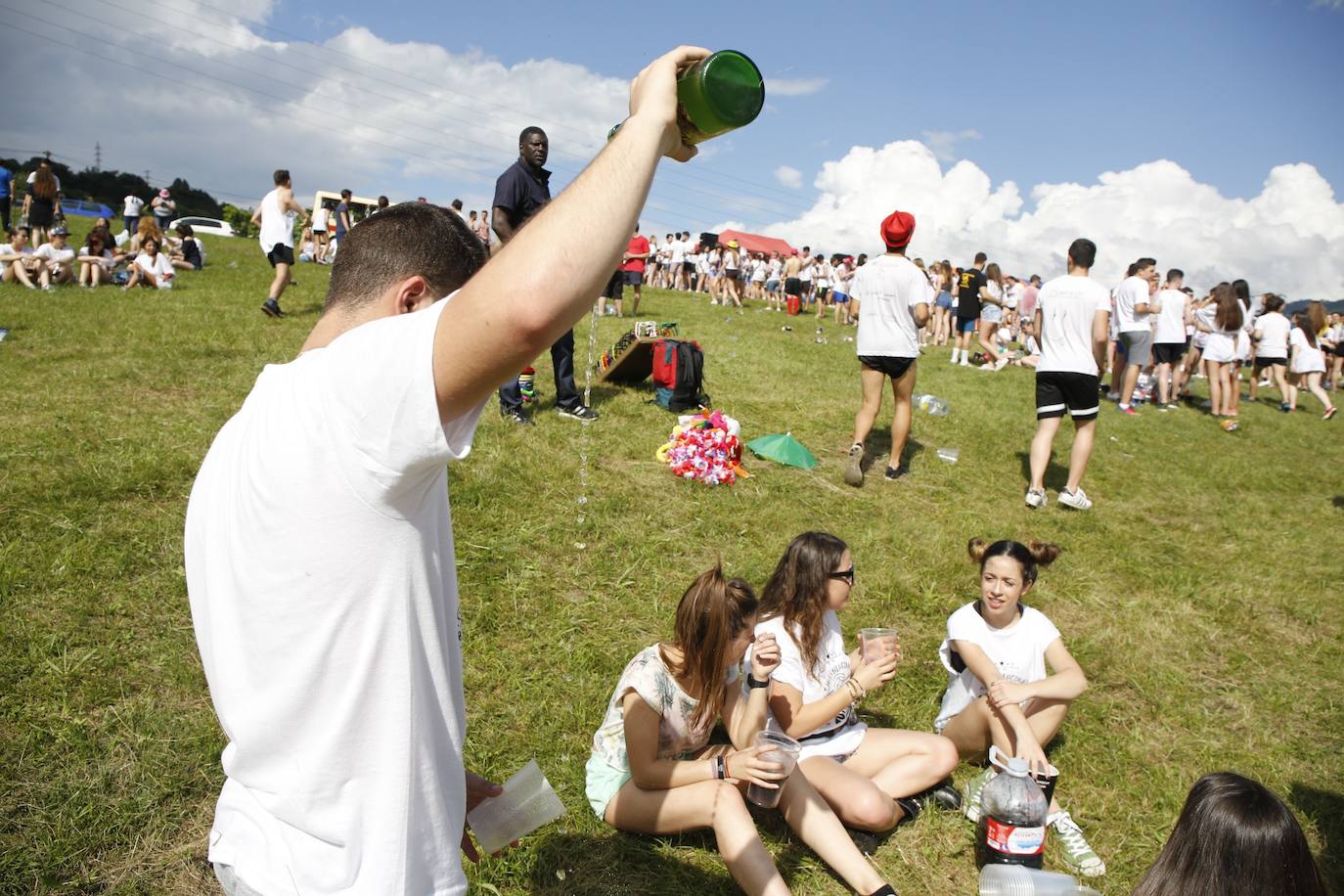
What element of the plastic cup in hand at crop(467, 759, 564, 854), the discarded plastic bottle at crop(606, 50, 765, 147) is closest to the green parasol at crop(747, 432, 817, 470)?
the plastic cup in hand at crop(467, 759, 564, 854)

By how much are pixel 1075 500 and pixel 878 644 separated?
499 centimetres

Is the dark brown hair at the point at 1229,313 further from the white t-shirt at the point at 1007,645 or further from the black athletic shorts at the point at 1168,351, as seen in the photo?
the white t-shirt at the point at 1007,645

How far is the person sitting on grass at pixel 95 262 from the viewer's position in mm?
13273

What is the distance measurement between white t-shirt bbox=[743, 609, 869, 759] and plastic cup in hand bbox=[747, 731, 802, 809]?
14.5 inches

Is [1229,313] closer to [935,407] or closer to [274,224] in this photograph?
[935,407]

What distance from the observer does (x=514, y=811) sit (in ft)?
7.39

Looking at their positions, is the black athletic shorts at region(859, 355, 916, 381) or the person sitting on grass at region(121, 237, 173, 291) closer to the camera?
the black athletic shorts at region(859, 355, 916, 381)

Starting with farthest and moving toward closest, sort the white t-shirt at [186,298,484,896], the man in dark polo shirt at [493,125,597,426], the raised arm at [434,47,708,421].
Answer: the man in dark polo shirt at [493,125,597,426] < the white t-shirt at [186,298,484,896] < the raised arm at [434,47,708,421]

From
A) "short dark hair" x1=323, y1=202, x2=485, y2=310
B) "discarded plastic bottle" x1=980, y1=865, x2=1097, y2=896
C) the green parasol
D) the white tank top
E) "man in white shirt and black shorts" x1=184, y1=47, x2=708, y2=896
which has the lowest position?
"discarded plastic bottle" x1=980, y1=865, x2=1097, y2=896

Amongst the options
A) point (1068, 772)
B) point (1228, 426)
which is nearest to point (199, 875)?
point (1068, 772)

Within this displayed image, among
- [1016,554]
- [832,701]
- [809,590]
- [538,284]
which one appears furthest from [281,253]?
[538,284]

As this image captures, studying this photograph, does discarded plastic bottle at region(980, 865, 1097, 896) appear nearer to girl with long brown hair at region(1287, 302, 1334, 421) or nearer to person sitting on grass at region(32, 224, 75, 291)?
person sitting on grass at region(32, 224, 75, 291)

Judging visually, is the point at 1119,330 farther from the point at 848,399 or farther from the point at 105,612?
the point at 105,612

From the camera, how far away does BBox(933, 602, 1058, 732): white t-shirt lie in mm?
4066
